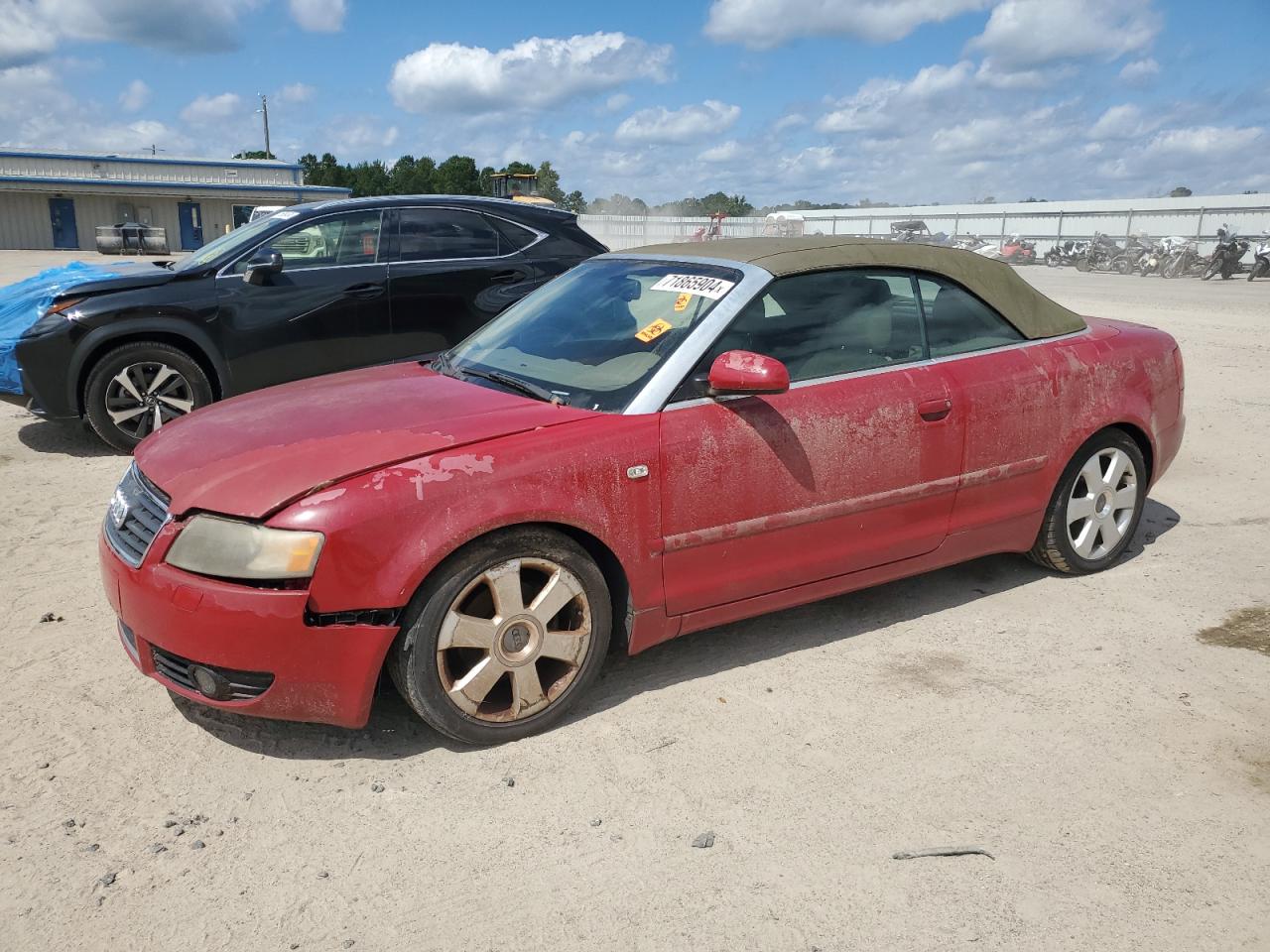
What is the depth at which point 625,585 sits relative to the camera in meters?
3.34

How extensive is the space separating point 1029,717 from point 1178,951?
1116mm

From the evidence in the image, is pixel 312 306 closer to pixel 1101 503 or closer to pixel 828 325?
pixel 828 325

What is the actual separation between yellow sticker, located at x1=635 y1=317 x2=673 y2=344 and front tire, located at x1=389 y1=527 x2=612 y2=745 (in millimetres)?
870

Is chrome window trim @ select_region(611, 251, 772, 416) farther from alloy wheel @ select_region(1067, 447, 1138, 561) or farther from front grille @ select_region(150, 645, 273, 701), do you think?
alloy wheel @ select_region(1067, 447, 1138, 561)

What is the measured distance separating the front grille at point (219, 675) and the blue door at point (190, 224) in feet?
179

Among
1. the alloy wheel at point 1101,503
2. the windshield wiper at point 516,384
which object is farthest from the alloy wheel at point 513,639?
the alloy wheel at point 1101,503

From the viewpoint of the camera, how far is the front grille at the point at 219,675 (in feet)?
9.59

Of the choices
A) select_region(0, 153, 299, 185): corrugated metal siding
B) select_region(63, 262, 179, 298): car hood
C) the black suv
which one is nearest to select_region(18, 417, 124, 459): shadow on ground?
the black suv

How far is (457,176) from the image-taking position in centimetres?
7962

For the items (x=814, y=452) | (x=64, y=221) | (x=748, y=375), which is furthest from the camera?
(x=64, y=221)

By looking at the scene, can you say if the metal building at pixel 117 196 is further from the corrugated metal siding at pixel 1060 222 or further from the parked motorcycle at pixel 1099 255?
the parked motorcycle at pixel 1099 255

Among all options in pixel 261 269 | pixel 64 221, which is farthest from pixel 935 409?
pixel 64 221

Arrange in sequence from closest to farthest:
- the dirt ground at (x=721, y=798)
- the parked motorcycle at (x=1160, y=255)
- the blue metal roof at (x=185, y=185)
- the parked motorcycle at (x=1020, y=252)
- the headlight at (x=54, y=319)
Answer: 1. the dirt ground at (x=721, y=798)
2. the headlight at (x=54, y=319)
3. the parked motorcycle at (x=1160, y=255)
4. the parked motorcycle at (x=1020, y=252)
5. the blue metal roof at (x=185, y=185)

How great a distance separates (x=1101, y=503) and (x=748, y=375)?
2.26m
